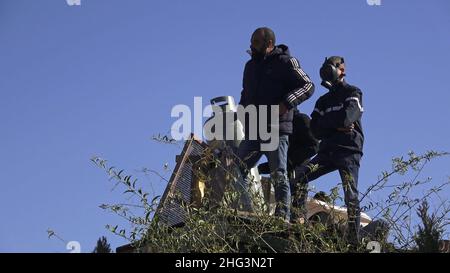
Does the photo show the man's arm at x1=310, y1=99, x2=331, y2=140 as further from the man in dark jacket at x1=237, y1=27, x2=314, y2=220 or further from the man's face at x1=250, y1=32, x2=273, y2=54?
the man's face at x1=250, y1=32, x2=273, y2=54

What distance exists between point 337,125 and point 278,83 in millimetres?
559

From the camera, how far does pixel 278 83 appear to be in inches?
242

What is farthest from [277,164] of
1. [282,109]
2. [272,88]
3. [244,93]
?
[244,93]

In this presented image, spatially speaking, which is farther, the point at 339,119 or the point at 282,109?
the point at 339,119

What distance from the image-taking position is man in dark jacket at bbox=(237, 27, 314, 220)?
5949 millimetres

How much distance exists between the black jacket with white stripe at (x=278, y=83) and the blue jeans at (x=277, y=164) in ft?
0.61

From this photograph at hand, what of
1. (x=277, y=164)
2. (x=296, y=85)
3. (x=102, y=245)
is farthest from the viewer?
(x=296, y=85)

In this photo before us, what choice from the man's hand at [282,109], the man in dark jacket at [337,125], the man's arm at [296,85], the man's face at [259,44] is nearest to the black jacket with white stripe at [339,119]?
the man in dark jacket at [337,125]

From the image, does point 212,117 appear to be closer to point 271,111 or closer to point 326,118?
point 271,111

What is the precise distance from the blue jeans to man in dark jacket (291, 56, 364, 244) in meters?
0.32

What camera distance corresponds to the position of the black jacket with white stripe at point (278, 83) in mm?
6000

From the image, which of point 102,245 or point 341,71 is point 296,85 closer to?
point 341,71

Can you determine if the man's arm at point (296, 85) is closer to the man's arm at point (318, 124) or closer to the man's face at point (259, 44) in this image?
the man's face at point (259, 44)
